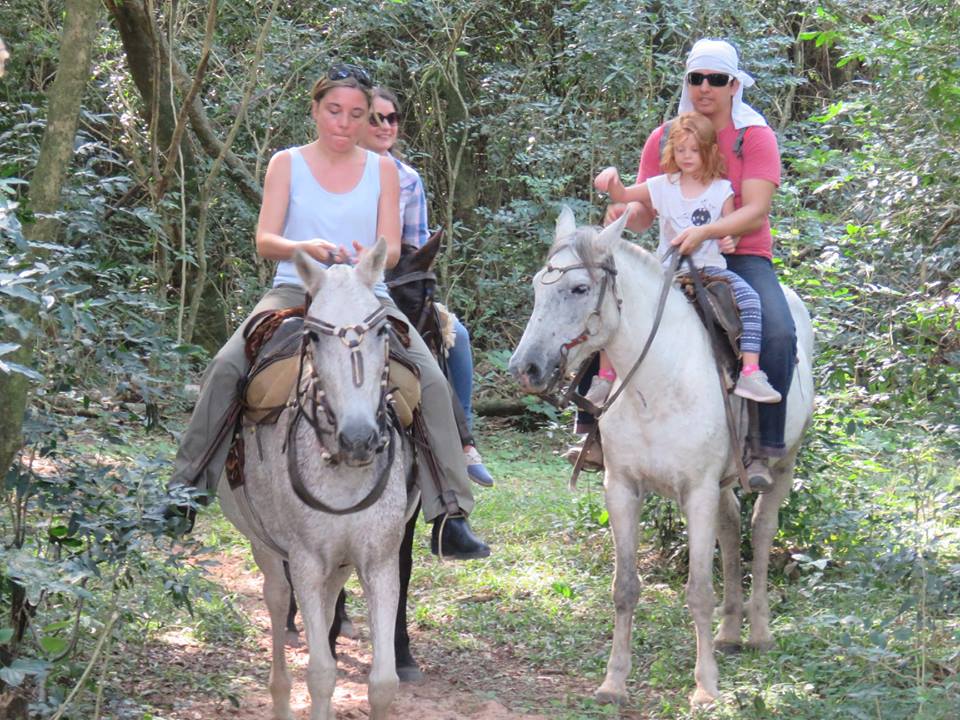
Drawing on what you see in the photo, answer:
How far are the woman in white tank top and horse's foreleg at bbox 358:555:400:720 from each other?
15.8 inches

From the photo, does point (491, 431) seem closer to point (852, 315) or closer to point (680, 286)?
point (852, 315)

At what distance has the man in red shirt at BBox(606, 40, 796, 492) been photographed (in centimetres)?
604

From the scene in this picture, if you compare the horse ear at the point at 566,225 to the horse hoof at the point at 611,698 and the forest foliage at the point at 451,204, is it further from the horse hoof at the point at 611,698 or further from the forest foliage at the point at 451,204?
the horse hoof at the point at 611,698

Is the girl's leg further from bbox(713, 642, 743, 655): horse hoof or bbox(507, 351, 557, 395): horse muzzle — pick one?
bbox(713, 642, 743, 655): horse hoof

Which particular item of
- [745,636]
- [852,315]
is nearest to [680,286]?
[745,636]

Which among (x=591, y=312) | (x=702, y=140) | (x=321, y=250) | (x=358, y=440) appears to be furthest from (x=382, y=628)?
(x=702, y=140)

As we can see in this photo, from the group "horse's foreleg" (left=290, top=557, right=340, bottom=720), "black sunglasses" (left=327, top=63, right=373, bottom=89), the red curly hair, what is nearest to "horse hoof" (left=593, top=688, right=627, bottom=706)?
"horse's foreleg" (left=290, top=557, right=340, bottom=720)

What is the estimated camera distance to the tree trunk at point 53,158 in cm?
430

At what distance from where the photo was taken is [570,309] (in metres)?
5.48

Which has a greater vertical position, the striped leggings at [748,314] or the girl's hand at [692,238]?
the girl's hand at [692,238]

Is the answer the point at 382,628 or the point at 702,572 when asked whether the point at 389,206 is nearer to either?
the point at 382,628

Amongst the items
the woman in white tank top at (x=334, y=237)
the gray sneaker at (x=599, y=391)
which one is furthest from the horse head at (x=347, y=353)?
the gray sneaker at (x=599, y=391)

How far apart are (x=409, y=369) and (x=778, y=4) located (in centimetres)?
1117

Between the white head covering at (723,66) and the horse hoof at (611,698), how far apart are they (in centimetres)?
303
